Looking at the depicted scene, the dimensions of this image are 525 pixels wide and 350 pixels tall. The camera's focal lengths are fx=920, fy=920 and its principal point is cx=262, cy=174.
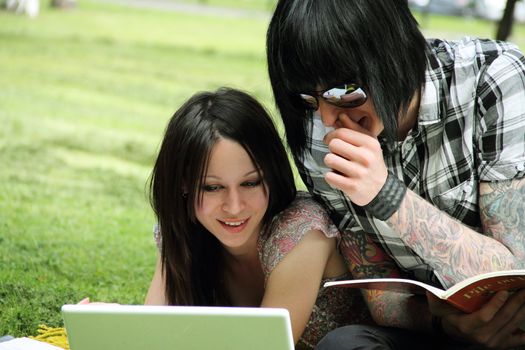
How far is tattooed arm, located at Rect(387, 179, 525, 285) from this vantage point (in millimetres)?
1892

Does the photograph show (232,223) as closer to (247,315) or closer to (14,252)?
(247,315)

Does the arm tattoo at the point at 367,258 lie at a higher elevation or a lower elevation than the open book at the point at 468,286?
lower

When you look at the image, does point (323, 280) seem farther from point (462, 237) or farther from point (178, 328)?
point (178, 328)

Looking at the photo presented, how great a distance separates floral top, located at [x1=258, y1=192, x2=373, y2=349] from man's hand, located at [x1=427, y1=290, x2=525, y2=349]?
15.0 inches

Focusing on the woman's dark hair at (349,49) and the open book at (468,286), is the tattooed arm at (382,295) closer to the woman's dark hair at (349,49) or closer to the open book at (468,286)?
the open book at (468,286)

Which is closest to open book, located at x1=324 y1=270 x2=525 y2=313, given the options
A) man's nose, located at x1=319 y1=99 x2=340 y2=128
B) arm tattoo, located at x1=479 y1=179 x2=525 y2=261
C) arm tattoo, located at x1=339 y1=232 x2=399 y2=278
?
arm tattoo, located at x1=479 y1=179 x2=525 y2=261

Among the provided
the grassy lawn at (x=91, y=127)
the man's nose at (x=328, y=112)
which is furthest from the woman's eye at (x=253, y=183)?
the grassy lawn at (x=91, y=127)

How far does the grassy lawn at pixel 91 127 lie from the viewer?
318 cm

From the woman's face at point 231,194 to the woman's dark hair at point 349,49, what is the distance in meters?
0.28

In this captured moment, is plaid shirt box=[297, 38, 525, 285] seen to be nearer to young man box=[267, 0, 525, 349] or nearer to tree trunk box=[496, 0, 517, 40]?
young man box=[267, 0, 525, 349]

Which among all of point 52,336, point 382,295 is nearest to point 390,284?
point 382,295

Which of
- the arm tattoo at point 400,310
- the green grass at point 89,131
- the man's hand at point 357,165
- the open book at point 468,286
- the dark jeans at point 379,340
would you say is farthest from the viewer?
the green grass at point 89,131

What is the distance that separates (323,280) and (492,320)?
53 centimetres

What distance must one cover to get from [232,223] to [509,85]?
0.71 m
